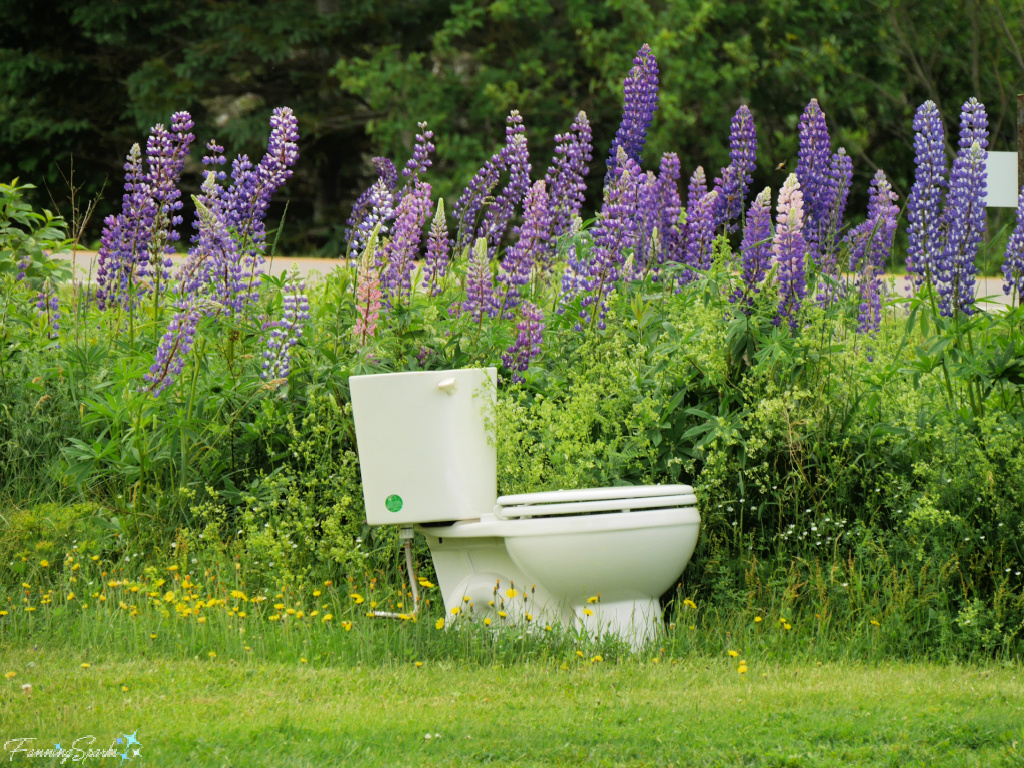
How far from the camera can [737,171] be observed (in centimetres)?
508

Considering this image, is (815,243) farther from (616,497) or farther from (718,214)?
(616,497)

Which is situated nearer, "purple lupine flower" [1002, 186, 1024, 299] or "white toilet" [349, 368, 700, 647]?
"white toilet" [349, 368, 700, 647]

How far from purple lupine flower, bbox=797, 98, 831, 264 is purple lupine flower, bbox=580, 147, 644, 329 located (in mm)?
754

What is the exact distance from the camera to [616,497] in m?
3.63

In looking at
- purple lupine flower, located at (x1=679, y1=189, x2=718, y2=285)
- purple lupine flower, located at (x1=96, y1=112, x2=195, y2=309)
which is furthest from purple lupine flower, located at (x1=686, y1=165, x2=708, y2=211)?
purple lupine flower, located at (x1=96, y1=112, x2=195, y2=309)

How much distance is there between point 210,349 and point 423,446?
1437 millimetres

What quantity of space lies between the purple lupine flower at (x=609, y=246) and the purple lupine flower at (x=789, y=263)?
0.69 meters

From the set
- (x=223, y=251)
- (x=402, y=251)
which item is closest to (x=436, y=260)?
(x=402, y=251)

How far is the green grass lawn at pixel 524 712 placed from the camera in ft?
9.01

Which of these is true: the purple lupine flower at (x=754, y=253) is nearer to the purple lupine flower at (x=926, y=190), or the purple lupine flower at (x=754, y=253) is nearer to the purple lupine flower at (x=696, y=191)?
the purple lupine flower at (x=696, y=191)

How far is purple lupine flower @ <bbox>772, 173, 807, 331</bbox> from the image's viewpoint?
14.0ft

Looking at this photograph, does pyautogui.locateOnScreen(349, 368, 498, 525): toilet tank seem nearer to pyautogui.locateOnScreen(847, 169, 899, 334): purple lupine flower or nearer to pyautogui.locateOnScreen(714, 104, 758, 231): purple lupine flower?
pyautogui.locateOnScreen(714, 104, 758, 231): purple lupine flower

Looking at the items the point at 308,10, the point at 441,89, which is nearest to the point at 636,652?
the point at 441,89

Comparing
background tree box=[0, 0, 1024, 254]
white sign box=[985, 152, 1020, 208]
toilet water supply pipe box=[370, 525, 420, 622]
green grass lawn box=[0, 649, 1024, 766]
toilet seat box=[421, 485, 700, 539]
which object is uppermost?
background tree box=[0, 0, 1024, 254]
